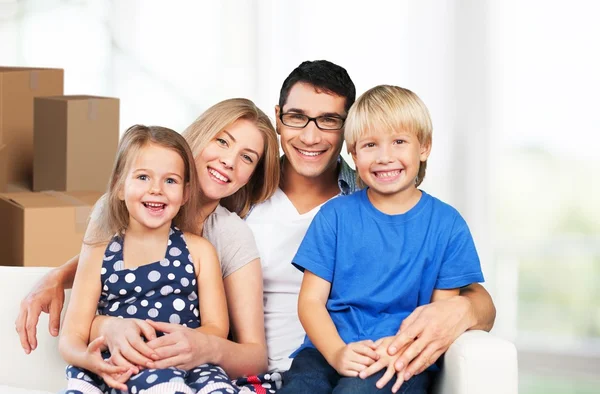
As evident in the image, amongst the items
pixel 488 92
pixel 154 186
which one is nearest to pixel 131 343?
pixel 154 186

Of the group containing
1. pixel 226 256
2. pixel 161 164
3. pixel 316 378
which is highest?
pixel 161 164

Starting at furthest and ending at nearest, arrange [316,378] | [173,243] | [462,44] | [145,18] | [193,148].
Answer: [145,18]
[462,44]
[193,148]
[173,243]
[316,378]

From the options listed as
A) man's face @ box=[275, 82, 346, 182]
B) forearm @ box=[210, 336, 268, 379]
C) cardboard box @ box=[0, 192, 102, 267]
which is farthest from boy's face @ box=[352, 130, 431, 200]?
cardboard box @ box=[0, 192, 102, 267]

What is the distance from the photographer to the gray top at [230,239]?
203 cm

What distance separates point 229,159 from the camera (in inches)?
81.1

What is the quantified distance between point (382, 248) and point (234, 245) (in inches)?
14.1

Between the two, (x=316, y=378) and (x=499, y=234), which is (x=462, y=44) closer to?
(x=499, y=234)

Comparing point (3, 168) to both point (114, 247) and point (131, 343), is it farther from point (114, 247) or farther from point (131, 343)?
point (131, 343)

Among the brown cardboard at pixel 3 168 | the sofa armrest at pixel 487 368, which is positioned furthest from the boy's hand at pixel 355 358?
the brown cardboard at pixel 3 168

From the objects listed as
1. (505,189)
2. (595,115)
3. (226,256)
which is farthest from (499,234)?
(226,256)

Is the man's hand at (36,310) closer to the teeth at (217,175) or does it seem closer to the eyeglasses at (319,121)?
the teeth at (217,175)

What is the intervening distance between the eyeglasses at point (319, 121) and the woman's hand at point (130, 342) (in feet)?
2.16

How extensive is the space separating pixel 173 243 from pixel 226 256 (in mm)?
151

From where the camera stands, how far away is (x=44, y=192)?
10.4ft
